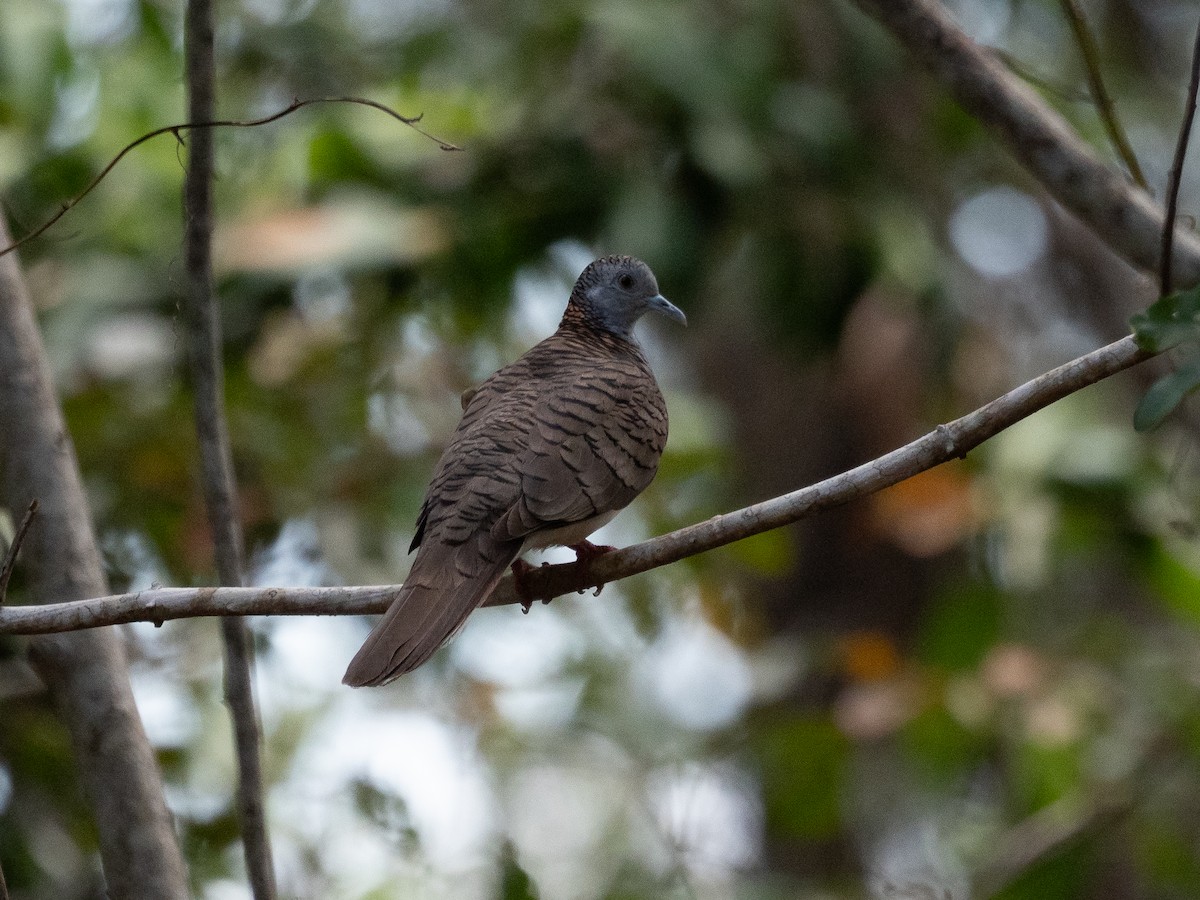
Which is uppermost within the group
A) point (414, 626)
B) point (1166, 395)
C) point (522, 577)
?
point (522, 577)

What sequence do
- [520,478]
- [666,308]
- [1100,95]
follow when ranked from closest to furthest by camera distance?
[520,478] → [1100,95] → [666,308]

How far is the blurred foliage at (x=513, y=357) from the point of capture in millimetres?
4805

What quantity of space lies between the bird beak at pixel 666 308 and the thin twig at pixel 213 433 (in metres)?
1.62

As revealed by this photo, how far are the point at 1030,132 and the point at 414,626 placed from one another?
6.99 ft

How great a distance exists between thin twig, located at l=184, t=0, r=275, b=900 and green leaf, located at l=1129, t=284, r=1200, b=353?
2.02 m

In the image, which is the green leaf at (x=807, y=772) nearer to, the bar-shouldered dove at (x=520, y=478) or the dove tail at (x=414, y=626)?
the bar-shouldered dove at (x=520, y=478)

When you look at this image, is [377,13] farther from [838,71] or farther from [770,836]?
[770,836]

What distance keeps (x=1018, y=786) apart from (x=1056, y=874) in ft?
3.86

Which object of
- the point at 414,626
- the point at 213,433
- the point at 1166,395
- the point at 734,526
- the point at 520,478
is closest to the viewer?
the point at 1166,395

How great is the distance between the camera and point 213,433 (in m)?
3.20

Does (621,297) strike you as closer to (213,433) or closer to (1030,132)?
(1030,132)

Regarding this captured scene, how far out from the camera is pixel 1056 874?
4852 millimetres

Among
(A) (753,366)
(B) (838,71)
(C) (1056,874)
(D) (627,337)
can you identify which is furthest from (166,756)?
(A) (753,366)

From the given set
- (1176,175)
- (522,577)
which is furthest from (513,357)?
(1176,175)
